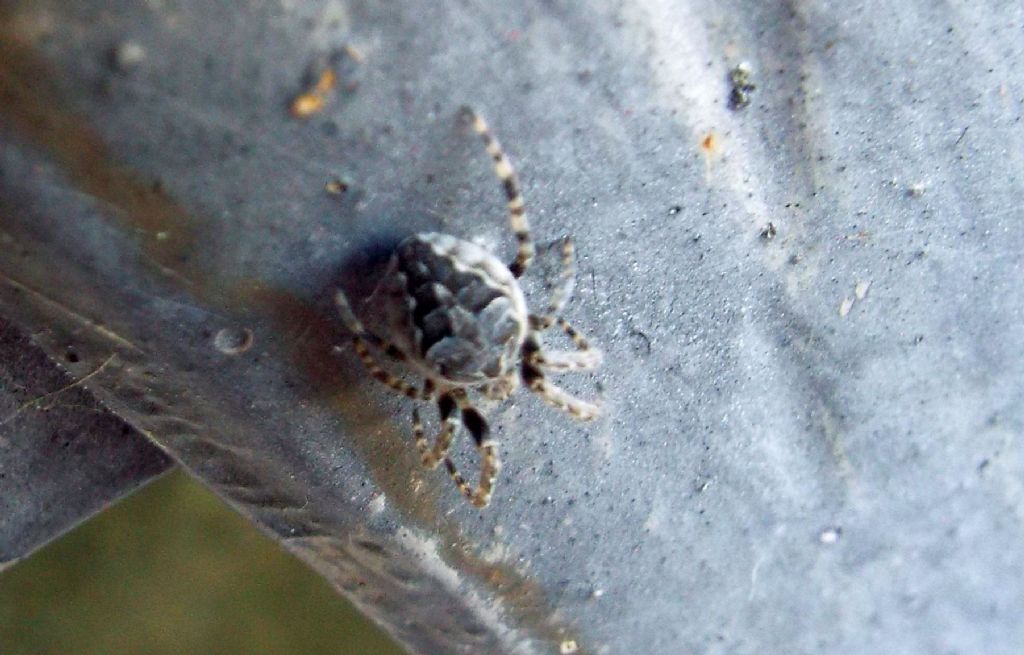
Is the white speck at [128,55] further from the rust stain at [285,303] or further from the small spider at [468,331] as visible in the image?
the small spider at [468,331]

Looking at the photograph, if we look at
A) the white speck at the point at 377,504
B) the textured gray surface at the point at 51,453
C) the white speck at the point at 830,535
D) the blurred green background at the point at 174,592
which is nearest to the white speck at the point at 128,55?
the textured gray surface at the point at 51,453

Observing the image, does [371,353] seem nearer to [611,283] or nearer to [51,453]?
[611,283]

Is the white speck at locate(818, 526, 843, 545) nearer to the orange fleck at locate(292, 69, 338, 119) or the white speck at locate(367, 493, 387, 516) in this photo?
the white speck at locate(367, 493, 387, 516)

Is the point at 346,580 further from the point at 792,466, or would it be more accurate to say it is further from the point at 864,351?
the point at 864,351

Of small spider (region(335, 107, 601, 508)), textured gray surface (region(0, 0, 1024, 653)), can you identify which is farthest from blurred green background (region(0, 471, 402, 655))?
small spider (region(335, 107, 601, 508))

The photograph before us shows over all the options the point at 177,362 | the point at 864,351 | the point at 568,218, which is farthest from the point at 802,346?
the point at 177,362

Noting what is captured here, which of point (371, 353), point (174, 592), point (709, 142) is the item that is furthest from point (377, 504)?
point (174, 592)
